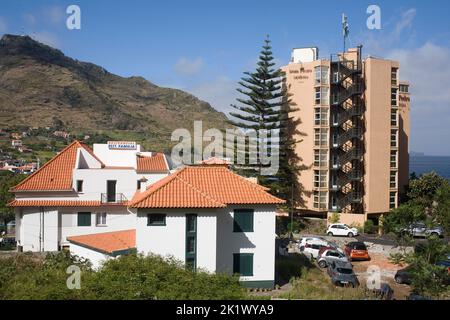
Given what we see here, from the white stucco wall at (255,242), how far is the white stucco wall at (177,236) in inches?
47.9

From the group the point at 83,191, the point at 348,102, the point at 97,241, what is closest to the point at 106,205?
the point at 83,191

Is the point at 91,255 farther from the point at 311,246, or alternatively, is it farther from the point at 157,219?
the point at 311,246

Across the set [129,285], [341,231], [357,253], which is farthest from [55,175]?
[341,231]

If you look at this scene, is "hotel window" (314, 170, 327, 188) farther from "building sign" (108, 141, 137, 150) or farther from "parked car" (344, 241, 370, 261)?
"building sign" (108, 141, 137, 150)

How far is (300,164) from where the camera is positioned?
3791 centimetres

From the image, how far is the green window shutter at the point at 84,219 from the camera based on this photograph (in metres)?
26.0

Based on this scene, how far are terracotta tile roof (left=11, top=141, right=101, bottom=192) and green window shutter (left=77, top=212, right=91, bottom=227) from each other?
1.73m

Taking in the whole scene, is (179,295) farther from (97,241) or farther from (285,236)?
(285,236)

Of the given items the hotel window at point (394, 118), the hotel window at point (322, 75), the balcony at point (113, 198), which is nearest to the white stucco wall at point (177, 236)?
the balcony at point (113, 198)

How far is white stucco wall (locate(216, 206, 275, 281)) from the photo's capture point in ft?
59.5

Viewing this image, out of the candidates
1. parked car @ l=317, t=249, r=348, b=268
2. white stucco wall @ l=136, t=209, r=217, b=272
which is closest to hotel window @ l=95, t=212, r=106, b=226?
white stucco wall @ l=136, t=209, r=217, b=272

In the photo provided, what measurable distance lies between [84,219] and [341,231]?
18113mm

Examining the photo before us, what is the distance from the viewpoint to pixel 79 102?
115 m

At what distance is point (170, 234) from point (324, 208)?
22942 millimetres
